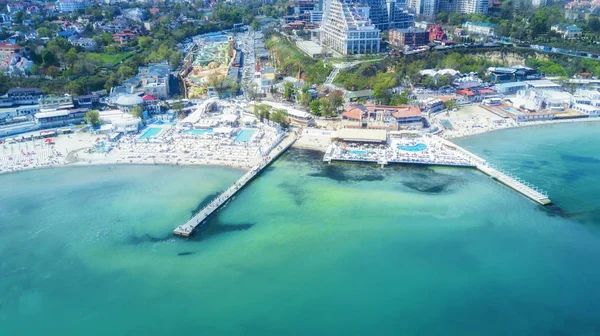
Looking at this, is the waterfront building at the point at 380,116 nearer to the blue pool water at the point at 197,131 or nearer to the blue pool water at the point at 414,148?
the blue pool water at the point at 414,148

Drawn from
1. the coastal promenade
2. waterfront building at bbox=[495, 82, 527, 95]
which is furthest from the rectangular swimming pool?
waterfront building at bbox=[495, 82, 527, 95]

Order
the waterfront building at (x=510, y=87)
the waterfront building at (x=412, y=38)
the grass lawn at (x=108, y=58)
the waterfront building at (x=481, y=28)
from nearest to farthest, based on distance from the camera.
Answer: the waterfront building at (x=510, y=87)
the grass lawn at (x=108, y=58)
the waterfront building at (x=412, y=38)
the waterfront building at (x=481, y=28)

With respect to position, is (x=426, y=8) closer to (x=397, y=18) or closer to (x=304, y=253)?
(x=397, y=18)

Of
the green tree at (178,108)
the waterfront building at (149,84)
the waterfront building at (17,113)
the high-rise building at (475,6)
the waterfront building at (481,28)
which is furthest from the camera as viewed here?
the high-rise building at (475,6)

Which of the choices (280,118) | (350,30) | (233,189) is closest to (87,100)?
(280,118)

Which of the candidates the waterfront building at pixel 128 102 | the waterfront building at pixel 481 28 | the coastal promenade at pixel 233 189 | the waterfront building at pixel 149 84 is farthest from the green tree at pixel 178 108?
the waterfront building at pixel 481 28

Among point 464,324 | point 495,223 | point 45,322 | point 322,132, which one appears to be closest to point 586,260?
point 495,223
